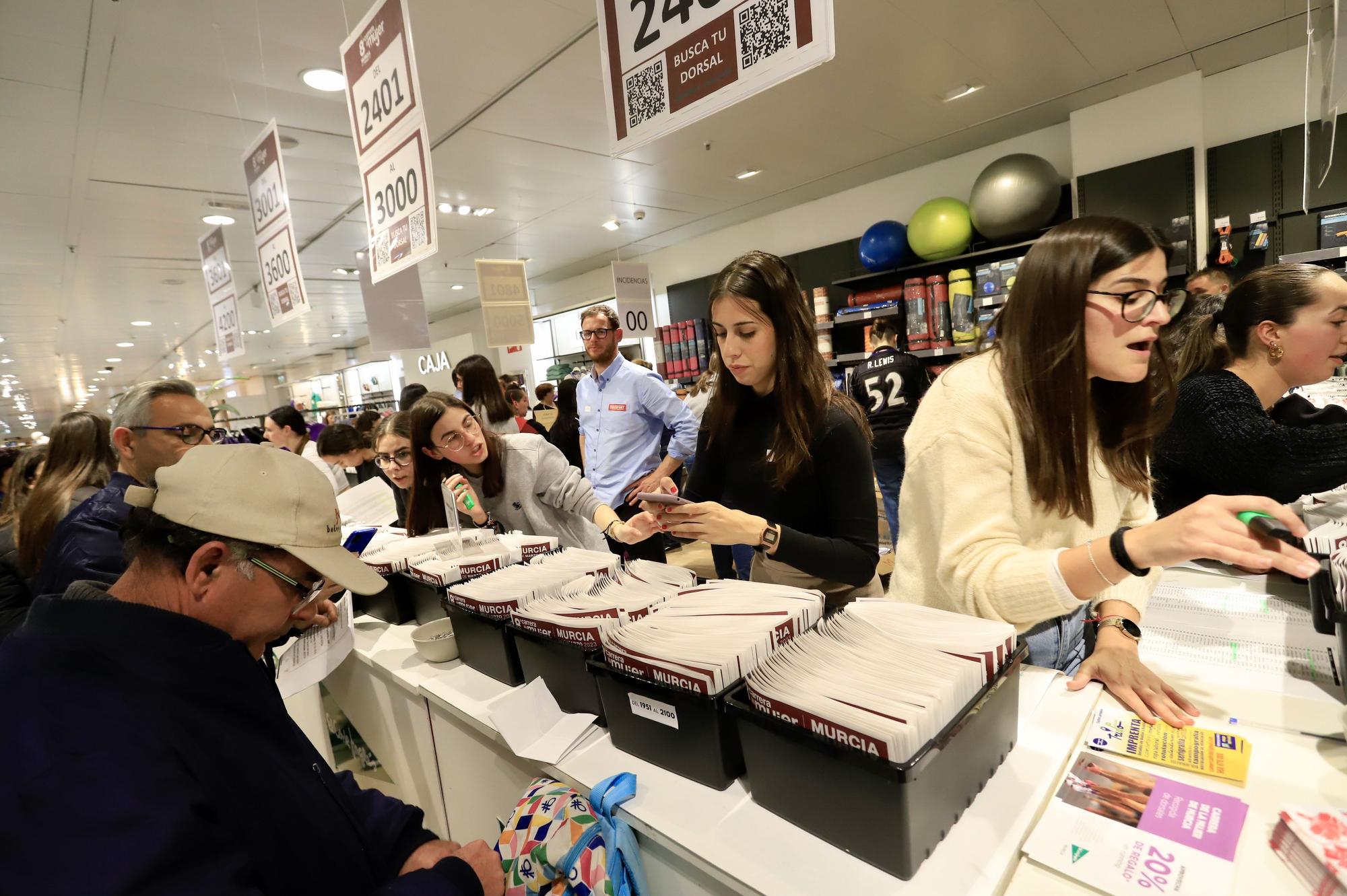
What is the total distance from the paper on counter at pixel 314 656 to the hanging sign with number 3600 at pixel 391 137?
1.38 meters

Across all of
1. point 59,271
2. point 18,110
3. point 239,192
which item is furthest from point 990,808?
point 59,271

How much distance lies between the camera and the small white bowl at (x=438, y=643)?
1.67 meters

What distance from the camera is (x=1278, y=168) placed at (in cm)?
473

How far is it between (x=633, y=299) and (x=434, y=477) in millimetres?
5299

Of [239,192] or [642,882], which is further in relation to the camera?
[239,192]

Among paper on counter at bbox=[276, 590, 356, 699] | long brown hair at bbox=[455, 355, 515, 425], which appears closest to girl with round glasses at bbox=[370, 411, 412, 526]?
long brown hair at bbox=[455, 355, 515, 425]

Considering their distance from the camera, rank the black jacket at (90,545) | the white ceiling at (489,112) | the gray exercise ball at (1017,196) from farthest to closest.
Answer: the gray exercise ball at (1017,196) < the white ceiling at (489,112) < the black jacket at (90,545)

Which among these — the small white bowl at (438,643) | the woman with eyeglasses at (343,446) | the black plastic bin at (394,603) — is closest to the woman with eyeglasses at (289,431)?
the woman with eyeglasses at (343,446)

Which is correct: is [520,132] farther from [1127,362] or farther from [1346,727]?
[1346,727]

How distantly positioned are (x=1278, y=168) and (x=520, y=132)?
5.74 metres

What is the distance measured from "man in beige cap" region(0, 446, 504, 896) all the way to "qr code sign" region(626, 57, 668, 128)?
4.31 feet

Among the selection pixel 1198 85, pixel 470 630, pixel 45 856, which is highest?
pixel 1198 85

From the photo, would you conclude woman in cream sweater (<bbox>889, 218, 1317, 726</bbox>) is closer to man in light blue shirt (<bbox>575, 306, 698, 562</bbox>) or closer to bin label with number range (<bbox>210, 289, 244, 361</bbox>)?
man in light blue shirt (<bbox>575, 306, 698, 562</bbox>)

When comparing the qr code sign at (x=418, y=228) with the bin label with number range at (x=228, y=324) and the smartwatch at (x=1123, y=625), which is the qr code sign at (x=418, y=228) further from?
the bin label with number range at (x=228, y=324)
